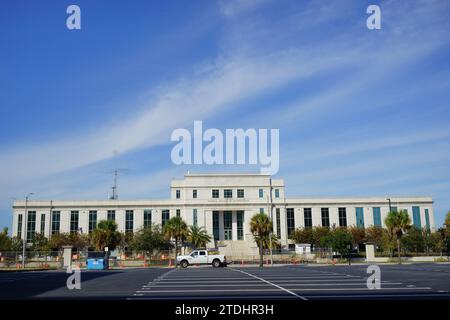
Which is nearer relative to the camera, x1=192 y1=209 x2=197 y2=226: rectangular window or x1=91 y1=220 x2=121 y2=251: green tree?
x1=91 y1=220 x2=121 y2=251: green tree

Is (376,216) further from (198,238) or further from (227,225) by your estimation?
(198,238)

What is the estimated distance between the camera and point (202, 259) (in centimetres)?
4619

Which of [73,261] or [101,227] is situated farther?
[101,227]

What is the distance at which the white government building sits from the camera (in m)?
89.4

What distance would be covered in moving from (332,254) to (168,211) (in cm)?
3840

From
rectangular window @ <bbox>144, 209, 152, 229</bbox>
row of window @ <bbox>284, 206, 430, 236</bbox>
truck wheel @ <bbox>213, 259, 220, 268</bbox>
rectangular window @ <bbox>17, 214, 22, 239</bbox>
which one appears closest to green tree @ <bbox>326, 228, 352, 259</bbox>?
truck wheel @ <bbox>213, 259, 220, 268</bbox>

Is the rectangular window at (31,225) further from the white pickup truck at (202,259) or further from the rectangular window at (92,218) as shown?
the white pickup truck at (202,259)

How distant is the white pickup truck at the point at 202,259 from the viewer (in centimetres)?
4547

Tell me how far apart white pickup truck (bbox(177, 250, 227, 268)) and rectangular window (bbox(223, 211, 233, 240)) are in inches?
1776

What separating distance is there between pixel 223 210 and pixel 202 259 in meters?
43.8

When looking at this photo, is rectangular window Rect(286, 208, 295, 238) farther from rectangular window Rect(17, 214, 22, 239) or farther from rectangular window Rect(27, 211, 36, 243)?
rectangular window Rect(17, 214, 22, 239)

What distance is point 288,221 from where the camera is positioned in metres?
90.6
